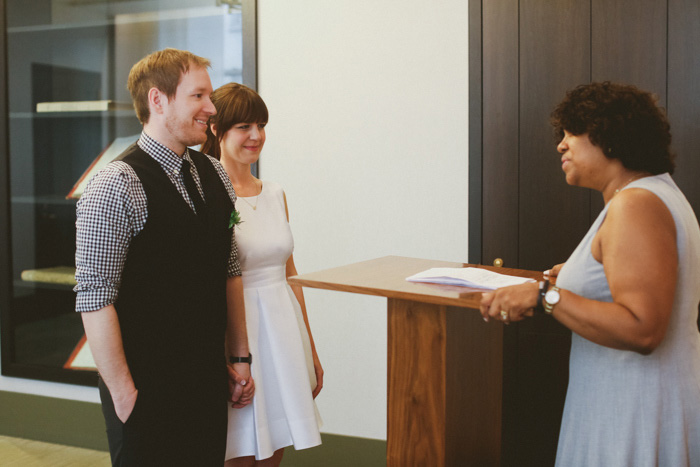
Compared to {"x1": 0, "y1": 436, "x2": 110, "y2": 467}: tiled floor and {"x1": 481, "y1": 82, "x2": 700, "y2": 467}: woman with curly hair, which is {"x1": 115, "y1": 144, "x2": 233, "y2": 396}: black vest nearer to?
{"x1": 481, "y1": 82, "x2": 700, "y2": 467}: woman with curly hair

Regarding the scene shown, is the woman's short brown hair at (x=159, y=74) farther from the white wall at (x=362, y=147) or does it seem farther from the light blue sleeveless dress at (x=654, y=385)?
the white wall at (x=362, y=147)

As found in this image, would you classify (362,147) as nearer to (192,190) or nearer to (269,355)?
(269,355)

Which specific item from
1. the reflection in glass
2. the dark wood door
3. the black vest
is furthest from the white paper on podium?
the reflection in glass

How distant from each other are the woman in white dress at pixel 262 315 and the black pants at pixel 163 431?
175 mm

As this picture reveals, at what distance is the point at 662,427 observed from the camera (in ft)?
4.51

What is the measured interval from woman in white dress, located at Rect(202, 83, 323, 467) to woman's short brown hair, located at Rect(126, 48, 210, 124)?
38 centimetres

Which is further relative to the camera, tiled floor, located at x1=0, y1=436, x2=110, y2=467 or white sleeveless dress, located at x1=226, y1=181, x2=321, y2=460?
tiled floor, located at x1=0, y1=436, x2=110, y2=467

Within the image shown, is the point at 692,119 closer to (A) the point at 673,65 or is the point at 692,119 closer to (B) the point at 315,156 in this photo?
(A) the point at 673,65

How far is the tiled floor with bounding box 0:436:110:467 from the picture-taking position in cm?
312

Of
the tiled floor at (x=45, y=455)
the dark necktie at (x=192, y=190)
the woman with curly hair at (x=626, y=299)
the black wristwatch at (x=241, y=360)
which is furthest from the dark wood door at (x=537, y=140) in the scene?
the tiled floor at (x=45, y=455)

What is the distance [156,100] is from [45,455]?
7.82ft

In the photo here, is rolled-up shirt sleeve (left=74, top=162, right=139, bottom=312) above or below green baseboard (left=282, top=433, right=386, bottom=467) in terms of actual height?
above

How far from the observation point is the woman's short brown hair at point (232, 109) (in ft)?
6.73

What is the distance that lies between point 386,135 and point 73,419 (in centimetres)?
218
